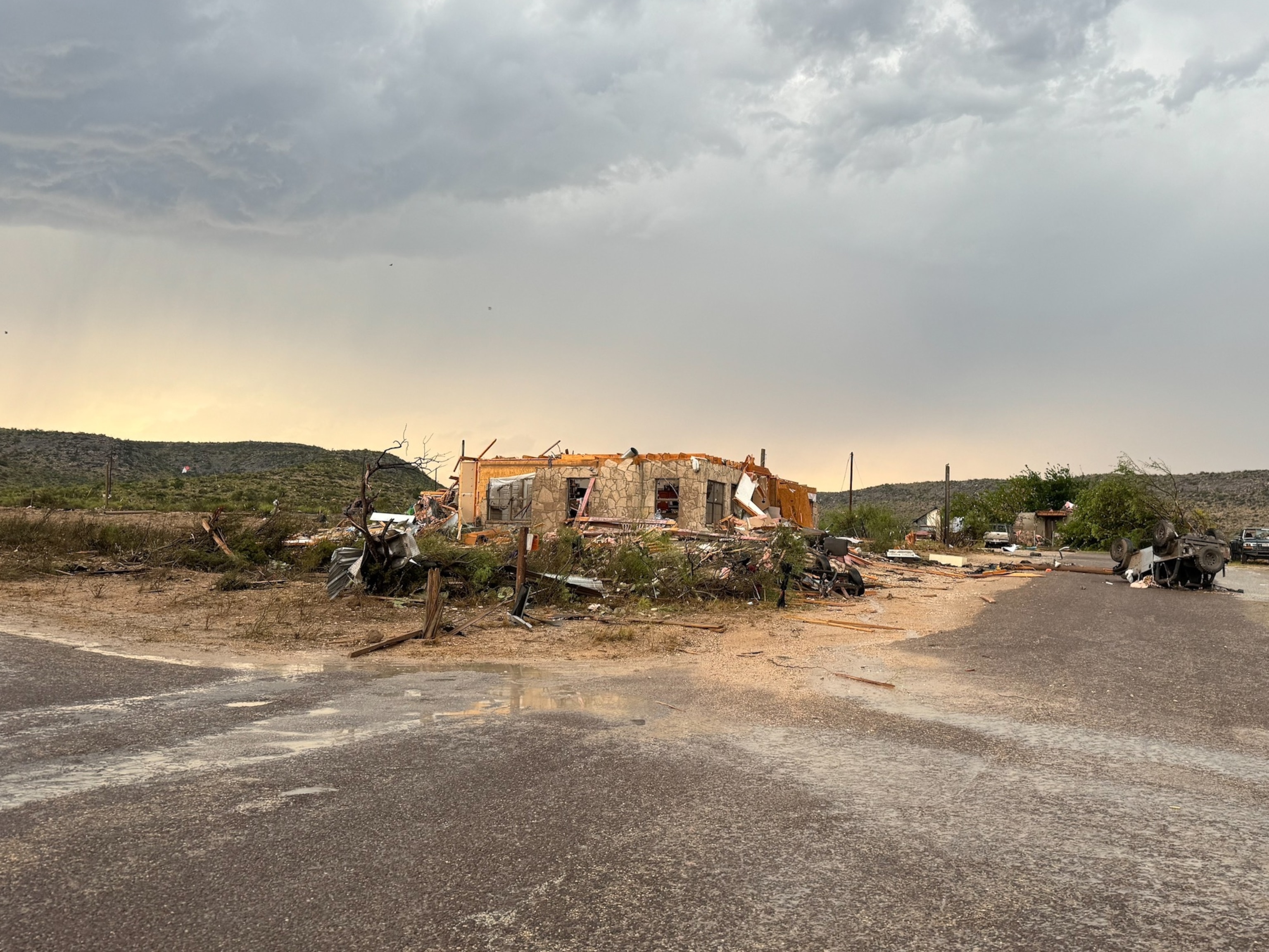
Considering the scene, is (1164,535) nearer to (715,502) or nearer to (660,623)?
(715,502)

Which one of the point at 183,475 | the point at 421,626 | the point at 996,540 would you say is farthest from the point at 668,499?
the point at 183,475

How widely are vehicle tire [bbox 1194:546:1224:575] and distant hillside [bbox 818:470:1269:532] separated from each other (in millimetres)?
30364

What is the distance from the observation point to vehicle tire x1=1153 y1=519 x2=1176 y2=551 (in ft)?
75.8

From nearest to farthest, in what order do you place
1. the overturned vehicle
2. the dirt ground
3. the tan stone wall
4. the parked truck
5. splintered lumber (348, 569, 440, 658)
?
the dirt ground < splintered lumber (348, 569, 440, 658) < the overturned vehicle < the tan stone wall < the parked truck

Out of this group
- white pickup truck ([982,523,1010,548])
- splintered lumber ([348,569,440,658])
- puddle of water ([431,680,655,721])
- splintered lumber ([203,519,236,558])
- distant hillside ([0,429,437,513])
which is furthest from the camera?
white pickup truck ([982,523,1010,548])

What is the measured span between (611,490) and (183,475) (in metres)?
55.4

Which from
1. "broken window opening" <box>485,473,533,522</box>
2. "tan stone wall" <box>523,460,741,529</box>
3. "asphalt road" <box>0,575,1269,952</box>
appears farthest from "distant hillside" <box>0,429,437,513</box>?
"asphalt road" <box>0,575,1269,952</box>

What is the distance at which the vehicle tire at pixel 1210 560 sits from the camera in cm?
2173

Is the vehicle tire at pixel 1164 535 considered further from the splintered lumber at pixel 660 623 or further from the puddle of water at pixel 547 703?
the puddle of water at pixel 547 703

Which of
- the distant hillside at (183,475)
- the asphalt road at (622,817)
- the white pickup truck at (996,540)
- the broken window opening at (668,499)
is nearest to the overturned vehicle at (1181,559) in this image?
the broken window opening at (668,499)

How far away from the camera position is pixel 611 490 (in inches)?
1101

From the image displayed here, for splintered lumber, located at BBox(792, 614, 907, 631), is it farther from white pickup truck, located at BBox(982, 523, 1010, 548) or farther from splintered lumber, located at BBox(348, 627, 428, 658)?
white pickup truck, located at BBox(982, 523, 1010, 548)

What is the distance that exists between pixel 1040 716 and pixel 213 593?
14.7 m

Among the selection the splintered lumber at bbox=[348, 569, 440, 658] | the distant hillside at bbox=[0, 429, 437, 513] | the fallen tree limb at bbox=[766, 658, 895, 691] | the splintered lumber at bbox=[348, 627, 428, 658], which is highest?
the distant hillside at bbox=[0, 429, 437, 513]
